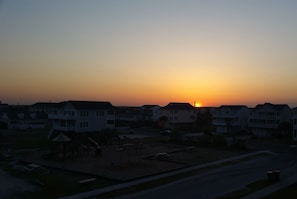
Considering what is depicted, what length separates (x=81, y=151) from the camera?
4006cm

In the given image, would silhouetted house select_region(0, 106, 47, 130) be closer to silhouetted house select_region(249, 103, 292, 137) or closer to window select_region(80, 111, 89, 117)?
window select_region(80, 111, 89, 117)

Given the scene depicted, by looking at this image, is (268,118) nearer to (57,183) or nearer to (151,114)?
(151,114)

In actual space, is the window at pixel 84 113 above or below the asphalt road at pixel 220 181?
above

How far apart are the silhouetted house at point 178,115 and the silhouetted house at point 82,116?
1190 inches

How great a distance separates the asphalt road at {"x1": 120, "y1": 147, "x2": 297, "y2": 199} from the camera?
22.1 meters

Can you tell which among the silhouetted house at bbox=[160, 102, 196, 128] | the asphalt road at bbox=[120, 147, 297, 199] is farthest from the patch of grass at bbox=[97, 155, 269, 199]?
the silhouetted house at bbox=[160, 102, 196, 128]

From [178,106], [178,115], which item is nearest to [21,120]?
[178,115]

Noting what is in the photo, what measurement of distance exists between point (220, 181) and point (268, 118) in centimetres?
4778

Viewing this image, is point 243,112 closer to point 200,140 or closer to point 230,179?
point 200,140

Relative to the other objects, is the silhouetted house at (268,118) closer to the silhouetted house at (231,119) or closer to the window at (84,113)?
the silhouetted house at (231,119)

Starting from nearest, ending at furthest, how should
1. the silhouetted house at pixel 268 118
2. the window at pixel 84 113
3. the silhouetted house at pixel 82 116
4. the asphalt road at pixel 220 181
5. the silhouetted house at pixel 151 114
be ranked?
the asphalt road at pixel 220 181 < the silhouetted house at pixel 82 116 < the window at pixel 84 113 < the silhouetted house at pixel 268 118 < the silhouetted house at pixel 151 114

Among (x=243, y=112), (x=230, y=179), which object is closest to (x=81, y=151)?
(x=230, y=179)

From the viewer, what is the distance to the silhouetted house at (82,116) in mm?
59156

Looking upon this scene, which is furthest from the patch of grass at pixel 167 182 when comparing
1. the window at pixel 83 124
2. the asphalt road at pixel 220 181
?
the window at pixel 83 124
